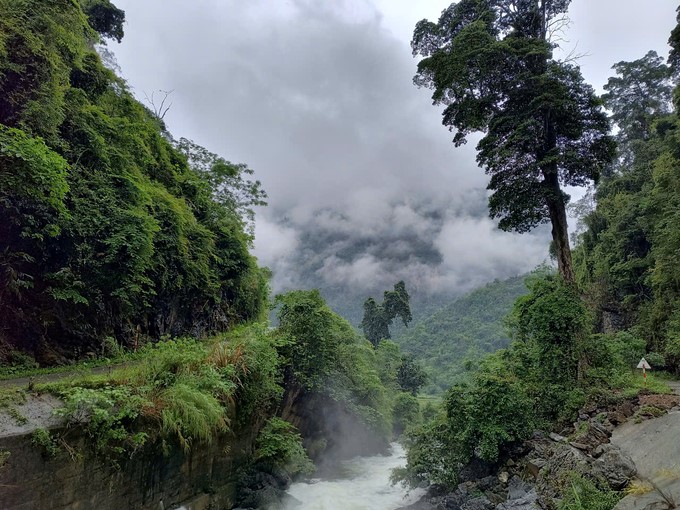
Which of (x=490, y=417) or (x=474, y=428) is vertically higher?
(x=490, y=417)

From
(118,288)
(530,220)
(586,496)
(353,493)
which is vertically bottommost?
(353,493)

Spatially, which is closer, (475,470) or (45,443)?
→ (45,443)

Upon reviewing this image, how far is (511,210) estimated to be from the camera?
15.6 metres

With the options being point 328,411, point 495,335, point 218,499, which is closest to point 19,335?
point 218,499

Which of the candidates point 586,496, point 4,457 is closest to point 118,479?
point 4,457

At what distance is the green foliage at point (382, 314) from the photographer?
4772 centimetres

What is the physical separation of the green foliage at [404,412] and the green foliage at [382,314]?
12.7 m

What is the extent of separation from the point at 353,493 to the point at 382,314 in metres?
32.6

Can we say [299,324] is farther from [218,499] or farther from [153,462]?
[153,462]

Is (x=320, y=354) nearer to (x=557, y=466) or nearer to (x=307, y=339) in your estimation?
(x=307, y=339)

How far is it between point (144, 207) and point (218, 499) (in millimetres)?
9025

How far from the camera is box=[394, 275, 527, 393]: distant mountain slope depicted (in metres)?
69.7

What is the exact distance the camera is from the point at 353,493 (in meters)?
15.5

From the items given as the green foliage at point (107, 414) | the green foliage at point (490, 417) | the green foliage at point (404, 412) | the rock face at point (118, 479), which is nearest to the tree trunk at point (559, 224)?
the green foliage at point (490, 417)
